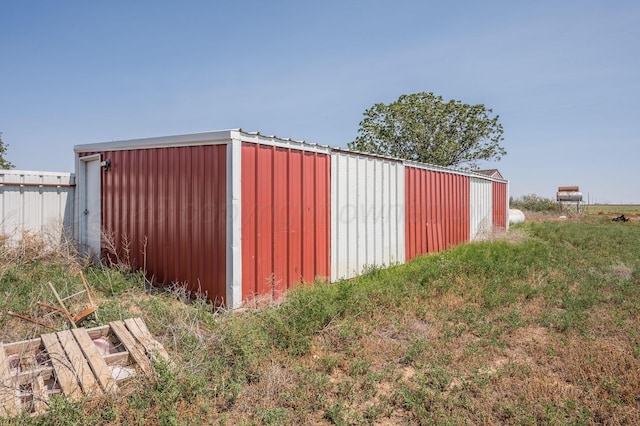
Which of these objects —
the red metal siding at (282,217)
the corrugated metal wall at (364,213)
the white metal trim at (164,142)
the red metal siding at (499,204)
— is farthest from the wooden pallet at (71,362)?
the red metal siding at (499,204)

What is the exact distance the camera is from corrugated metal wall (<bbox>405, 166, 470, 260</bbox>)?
34.5 ft

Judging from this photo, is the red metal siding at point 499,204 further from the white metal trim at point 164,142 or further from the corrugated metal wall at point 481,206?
the white metal trim at point 164,142

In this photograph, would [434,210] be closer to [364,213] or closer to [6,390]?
[364,213]

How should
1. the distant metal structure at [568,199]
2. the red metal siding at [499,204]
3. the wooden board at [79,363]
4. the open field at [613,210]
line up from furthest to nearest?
the open field at [613,210] < the distant metal structure at [568,199] < the red metal siding at [499,204] < the wooden board at [79,363]

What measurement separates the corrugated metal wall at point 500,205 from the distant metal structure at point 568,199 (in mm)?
20948

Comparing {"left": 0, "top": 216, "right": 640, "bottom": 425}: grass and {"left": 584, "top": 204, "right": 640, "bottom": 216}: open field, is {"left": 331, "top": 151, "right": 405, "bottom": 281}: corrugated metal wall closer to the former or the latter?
{"left": 0, "top": 216, "right": 640, "bottom": 425}: grass

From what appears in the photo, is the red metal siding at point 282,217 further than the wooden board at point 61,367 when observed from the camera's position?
Yes

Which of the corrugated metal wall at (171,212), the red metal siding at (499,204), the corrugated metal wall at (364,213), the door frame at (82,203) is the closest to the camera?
the corrugated metal wall at (171,212)

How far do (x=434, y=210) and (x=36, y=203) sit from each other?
32.3 feet

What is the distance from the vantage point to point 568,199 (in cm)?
3600

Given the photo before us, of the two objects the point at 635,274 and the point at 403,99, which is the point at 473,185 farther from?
the point at 403,99

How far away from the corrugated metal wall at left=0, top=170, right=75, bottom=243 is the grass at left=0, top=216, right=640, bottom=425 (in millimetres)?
955

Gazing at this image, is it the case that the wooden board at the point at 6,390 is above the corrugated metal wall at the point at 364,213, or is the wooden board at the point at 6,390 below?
below

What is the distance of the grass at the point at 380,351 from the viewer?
3.46 meters
